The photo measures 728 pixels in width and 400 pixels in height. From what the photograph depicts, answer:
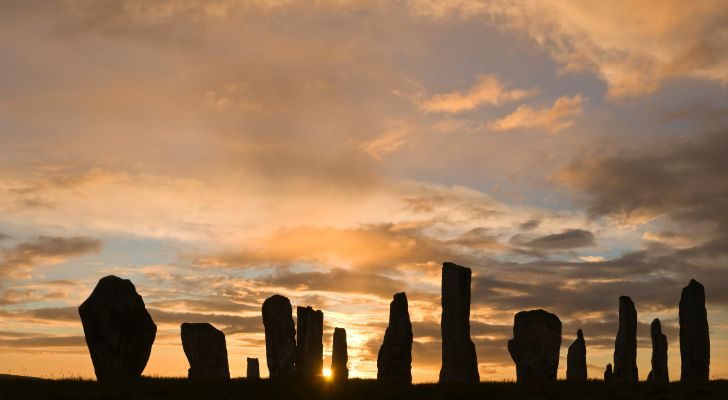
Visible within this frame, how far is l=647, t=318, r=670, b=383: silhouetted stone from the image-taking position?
42.8 metres

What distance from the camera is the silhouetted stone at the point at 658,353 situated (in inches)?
1683

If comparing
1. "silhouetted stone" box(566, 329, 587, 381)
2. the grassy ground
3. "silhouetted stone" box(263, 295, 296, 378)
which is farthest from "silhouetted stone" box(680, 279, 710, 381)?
"silhouetted stone" box(263, 295, 296, 378)

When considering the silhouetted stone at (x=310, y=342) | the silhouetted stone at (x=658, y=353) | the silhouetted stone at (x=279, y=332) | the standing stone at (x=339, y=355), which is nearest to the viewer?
the silhouetted stone at (x=279, y=332)

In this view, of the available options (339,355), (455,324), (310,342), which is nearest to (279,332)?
(310,342)

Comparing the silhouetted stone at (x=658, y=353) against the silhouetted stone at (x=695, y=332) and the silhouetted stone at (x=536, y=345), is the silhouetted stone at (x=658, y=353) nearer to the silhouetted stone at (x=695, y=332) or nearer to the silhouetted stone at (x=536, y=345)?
the silhouetted stone at (x=695, y=332)

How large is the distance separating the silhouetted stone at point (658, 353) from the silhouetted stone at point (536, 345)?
7269mm

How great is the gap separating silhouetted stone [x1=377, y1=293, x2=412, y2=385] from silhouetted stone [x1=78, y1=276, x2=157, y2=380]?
28.9ft

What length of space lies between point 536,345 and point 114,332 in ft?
52.0

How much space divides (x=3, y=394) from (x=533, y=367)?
766 inches

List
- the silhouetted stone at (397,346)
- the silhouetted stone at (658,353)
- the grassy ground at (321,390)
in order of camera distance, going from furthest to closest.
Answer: the silhouetted stone at (658,353) → the silhouetted stone at (397,346) → the grassy ground at (321,390)

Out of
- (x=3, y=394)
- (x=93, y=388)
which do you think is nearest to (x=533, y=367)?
(x=93, y=388)

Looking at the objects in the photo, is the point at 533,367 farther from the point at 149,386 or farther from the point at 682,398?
the point at 149,386

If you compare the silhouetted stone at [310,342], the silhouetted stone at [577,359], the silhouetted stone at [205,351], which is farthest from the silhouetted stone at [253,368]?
the silhouetted stone at [577,359]

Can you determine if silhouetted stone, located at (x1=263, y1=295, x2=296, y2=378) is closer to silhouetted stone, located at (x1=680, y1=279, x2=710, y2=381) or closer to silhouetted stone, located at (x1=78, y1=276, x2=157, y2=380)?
silhouetted stone, located at (x1=78, y1=276, x2=157, y2=380)
